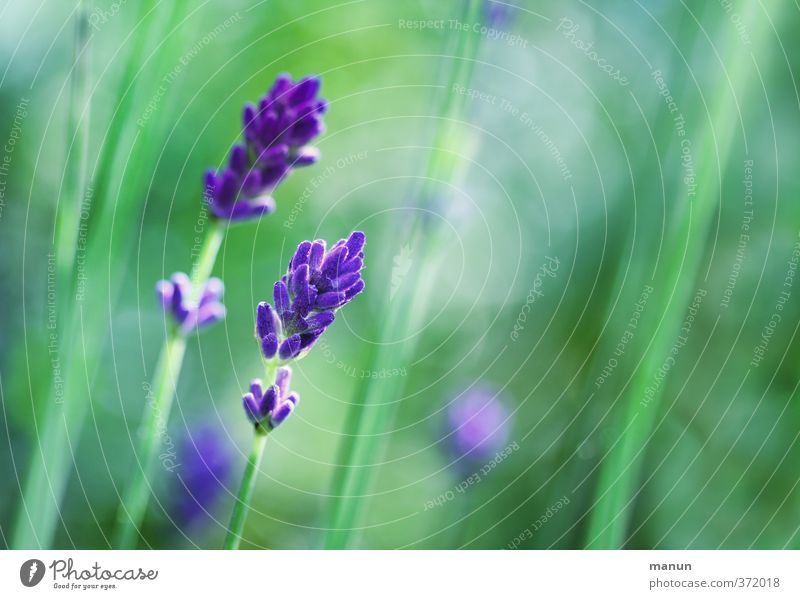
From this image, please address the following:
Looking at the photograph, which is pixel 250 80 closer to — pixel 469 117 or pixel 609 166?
pixel 469 117

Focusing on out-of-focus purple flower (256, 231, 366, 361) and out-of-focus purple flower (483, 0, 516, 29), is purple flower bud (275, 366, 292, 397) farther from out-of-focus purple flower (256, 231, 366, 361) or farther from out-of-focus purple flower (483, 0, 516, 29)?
out-of-focus purple flower (483, 0, 516, 29)

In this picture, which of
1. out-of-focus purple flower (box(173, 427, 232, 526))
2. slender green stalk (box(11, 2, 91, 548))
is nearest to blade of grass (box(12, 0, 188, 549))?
slender green stalk (box(11, 2, 91, 548))

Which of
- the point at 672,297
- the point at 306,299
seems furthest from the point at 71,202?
the point at 672,297

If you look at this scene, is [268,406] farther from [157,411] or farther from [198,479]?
[198,479]

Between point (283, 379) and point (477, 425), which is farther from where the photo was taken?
point (477, 425)

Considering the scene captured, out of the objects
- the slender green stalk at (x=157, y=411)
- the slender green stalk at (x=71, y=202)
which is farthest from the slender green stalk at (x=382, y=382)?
the slender green stalk at (x=71, y=202)

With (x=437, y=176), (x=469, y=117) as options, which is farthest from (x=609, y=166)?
(x=437, y=176)
